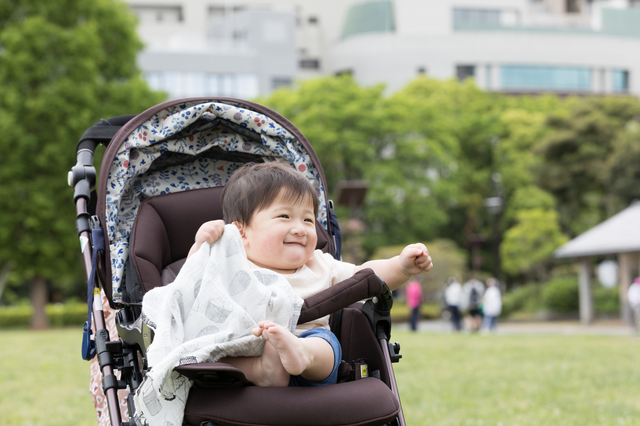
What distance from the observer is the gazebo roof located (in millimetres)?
23469

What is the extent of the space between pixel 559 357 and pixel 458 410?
17.8 feet

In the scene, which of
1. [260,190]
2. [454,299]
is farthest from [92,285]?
[454,299]

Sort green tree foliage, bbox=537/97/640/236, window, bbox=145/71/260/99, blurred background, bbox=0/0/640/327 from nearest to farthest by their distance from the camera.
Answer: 1. blurred background, bbox=0/0/640/327
2. green tree foliage, bbox=537/97/640/236
3. window, bbox=145/71/260/99

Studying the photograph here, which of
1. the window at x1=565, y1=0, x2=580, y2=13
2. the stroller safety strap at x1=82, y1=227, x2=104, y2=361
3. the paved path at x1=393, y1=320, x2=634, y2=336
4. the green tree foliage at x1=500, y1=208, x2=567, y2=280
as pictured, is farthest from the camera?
the window at x1=565, y1=0, x2=580, y2=13

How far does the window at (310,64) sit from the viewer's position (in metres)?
57.7

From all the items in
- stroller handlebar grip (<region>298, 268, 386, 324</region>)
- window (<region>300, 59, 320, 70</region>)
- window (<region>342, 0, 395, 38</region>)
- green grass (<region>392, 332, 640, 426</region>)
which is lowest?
green grass (<region>392, 332, 640, 426</region>)

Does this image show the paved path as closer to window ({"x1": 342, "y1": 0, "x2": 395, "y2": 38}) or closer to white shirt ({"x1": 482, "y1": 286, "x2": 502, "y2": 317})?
white shirt ({"x1": 482, "y1": 286, "x2": 502, "y2": 317})

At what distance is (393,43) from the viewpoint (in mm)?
51531

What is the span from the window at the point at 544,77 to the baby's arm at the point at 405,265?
178 ft

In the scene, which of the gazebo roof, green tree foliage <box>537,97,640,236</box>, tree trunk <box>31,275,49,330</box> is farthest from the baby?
green tree foliage <box>537,97,640,236</box>

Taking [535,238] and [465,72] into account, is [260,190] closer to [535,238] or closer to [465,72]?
[535,238]

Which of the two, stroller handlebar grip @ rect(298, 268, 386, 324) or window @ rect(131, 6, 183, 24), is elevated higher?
window @ rect(131, 6, 183, 24)

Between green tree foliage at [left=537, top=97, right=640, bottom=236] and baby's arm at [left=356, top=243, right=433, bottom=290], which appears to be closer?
baby's arm at [left=356, top=243, right=433, bottom=290]

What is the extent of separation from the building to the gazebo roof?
85.0 ft
